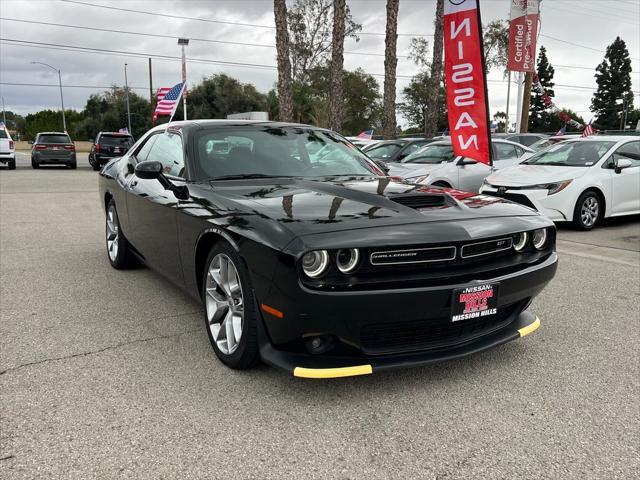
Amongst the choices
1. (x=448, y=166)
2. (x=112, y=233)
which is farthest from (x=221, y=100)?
(x=112, y=233)

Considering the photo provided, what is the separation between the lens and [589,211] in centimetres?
853

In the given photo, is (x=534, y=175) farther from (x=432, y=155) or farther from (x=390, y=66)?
(x=390, y=66)

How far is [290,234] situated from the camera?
2.63m

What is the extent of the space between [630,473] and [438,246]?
122 cm

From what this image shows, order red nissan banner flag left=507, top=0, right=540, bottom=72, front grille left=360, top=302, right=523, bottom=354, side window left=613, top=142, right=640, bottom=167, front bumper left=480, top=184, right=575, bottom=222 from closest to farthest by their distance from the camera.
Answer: front grille left=360, top=302, right=523, bottom=354, front bumper left=480, top=184, right=575, bottom=222, side window left=613, top=142, right=640, bottom=167, red nissan banner flag left=507, top=0, right=540, bottom=72

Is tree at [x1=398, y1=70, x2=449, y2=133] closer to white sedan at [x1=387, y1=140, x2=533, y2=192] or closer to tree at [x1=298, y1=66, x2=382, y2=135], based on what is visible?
tree at [x1=298, y1=66, x2=382, y2=135]

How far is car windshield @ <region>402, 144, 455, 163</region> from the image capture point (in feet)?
36.7

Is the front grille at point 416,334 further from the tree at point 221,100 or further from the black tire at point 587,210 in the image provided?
the tree at point 221,100

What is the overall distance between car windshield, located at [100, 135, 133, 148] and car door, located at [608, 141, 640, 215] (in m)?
19.7

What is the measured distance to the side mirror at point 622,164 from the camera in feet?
28.2

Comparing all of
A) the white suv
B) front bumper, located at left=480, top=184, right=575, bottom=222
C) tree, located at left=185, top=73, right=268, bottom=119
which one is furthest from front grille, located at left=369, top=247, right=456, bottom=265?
tree, located at left=185, top=73, right=268, bottom=119

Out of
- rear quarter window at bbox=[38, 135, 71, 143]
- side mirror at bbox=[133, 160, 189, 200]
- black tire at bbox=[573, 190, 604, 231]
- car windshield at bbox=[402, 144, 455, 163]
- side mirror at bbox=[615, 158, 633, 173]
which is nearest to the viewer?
side mirror at bbox=[133, 160, 189, 200]

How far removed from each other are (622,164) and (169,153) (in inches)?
281

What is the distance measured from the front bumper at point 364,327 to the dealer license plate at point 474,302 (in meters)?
0.03
